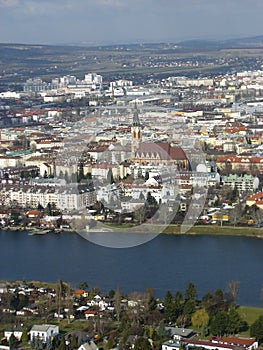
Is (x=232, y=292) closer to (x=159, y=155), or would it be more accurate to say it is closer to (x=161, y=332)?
(x=161, y=332)

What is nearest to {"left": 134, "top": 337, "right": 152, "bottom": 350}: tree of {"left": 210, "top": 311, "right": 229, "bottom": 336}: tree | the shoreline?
{"left": 210, "top": 311, "right": 229, "bottom": 336}: tree

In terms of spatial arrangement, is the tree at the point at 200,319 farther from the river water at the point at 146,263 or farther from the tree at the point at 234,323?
the river water at the point at 146,263

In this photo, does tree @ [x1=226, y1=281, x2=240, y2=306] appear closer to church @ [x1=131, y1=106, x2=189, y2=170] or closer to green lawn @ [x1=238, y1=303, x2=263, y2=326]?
green lawn @ [x1=238, y1=303, x2=263, y2=326]

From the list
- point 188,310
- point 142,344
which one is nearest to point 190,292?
point 188,310

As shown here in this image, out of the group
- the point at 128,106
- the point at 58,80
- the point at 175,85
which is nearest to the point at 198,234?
the point at 128,106

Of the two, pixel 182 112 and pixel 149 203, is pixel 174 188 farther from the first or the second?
pixel 182 112

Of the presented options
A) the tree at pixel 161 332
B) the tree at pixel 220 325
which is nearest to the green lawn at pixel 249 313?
the tree at pixel 220 325
